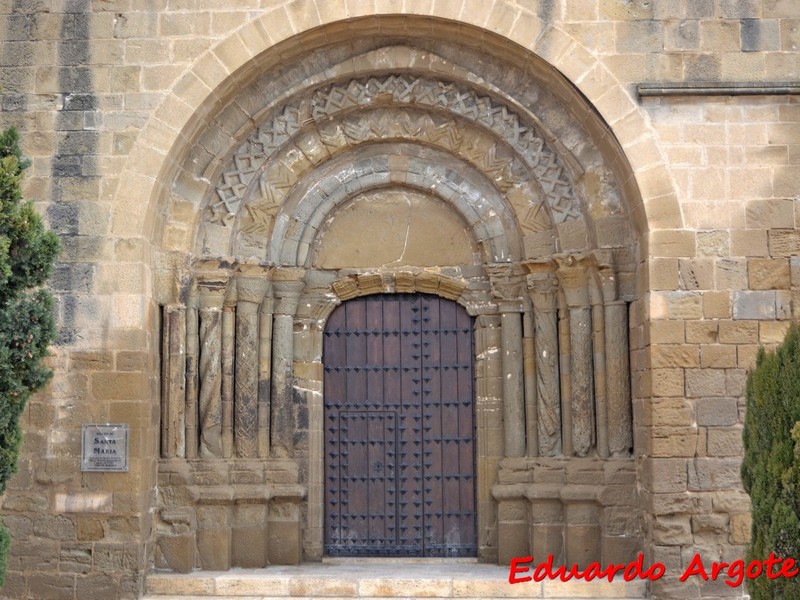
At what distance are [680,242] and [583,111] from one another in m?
1.15

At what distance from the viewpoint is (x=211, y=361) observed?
822 centimetres

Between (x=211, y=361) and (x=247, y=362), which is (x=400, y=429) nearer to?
(x=247, y=362)

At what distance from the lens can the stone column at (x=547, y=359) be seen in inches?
325

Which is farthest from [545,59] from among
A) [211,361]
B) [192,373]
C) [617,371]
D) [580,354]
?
[192,373]

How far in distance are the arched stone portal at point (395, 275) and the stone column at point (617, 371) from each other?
0.05 feet

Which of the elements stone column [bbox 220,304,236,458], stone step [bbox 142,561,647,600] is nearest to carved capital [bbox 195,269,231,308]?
stone column [bbox 220,304,236,458]

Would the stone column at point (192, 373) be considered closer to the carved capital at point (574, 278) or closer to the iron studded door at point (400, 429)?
the iron studded door at point (400, 429)

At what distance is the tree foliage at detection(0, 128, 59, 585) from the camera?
621cm

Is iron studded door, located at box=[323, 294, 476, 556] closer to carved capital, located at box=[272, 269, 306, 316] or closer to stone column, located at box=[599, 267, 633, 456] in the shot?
carved capital, located at box=[272, 269, 306, 316]

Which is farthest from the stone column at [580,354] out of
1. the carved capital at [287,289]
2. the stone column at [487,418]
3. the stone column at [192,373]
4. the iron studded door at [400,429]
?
the stone column at [192,373]

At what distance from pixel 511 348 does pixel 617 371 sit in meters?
0.87

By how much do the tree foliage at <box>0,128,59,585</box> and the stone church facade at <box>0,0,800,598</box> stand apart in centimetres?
129

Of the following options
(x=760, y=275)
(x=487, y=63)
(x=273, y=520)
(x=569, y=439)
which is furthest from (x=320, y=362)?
(x=760, y=275)

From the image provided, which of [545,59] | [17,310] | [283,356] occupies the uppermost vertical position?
[545,59]
